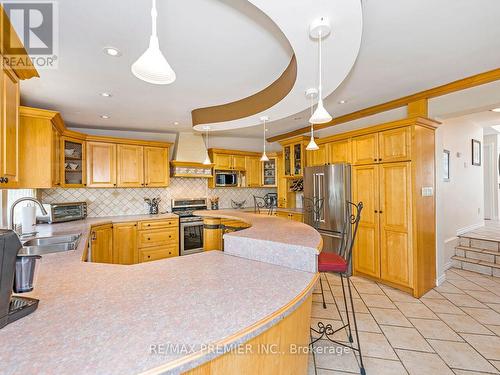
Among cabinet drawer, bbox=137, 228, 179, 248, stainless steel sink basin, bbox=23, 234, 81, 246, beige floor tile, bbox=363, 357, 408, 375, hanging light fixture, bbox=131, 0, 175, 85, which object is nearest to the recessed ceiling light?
hanging light fixture, bbox=131, 0, 175, 85

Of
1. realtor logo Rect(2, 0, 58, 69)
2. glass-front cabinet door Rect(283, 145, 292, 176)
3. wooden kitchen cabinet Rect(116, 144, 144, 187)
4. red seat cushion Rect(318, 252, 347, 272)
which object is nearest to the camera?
realtor logo Rect(2, 0, 58, 69)

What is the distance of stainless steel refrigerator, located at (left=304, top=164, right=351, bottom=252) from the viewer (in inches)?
144

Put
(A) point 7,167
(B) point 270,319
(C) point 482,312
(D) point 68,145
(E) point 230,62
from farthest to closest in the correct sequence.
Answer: (D) point 68,145, (C) point 482,312, (E) point 230,62, (A) point 7,167, (B) point 270,319

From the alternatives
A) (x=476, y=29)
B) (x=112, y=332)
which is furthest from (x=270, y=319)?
(x=476, y=29)

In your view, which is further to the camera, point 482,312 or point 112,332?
point 482,312

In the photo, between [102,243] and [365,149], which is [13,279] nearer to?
[102,243]

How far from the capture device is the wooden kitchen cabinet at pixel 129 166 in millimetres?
4270

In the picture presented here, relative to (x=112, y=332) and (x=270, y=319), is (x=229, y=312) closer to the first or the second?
(x=270, y=319)

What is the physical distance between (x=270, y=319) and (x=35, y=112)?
11.3 ft

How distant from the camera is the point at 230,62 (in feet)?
7.45

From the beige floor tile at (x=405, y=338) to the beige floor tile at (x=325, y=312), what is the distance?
458 mm

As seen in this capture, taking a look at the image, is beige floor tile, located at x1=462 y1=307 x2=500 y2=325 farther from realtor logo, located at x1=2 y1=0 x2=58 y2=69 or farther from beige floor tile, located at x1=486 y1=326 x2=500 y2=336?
realtor logo, located at x1=2 y1=0 x2=58 y2=69

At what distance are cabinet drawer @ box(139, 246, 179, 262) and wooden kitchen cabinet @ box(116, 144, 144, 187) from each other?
124cm

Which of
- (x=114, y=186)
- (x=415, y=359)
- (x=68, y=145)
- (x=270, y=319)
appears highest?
(x=68, y=145)
